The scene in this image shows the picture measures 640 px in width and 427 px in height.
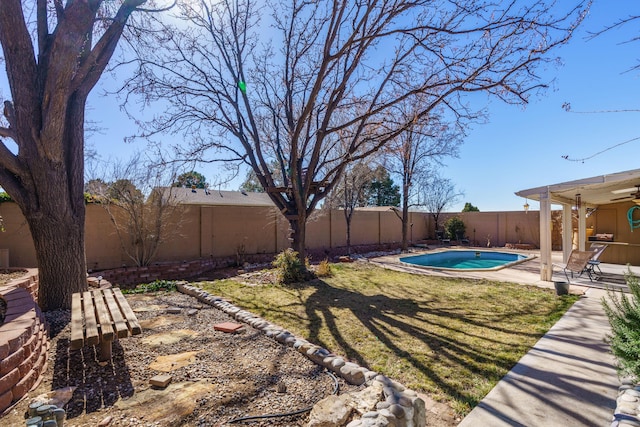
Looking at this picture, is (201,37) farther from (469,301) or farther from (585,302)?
(585,302)

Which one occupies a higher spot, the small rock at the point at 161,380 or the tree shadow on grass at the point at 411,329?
the small rock at the point at 161,380

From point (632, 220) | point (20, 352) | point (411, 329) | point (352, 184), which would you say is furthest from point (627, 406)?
point (352, 184)

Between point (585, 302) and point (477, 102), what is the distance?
14.4 ft

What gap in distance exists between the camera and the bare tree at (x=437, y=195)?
750 inches

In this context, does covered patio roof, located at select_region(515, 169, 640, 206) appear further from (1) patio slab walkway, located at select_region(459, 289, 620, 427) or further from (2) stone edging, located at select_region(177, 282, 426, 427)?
(2) stone edging, located at select_region(177, 282, 426, 427)

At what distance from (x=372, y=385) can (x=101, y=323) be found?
8.88 ft

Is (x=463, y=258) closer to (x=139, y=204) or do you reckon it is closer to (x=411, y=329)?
(x=411, y=329)

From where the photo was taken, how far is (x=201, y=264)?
1024 cm

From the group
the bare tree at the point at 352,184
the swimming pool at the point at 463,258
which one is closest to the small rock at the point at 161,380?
the swimming pool at the point at 463,258

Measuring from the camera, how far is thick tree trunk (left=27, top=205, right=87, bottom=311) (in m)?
Answer: 4.53

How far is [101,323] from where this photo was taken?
3107mm

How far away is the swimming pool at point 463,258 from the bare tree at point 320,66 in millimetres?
7047

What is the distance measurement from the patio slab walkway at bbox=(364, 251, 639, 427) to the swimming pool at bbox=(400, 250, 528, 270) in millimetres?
8910

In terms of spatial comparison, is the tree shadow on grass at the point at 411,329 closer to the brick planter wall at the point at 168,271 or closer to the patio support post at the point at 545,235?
the patio support post at the point at 545,235
